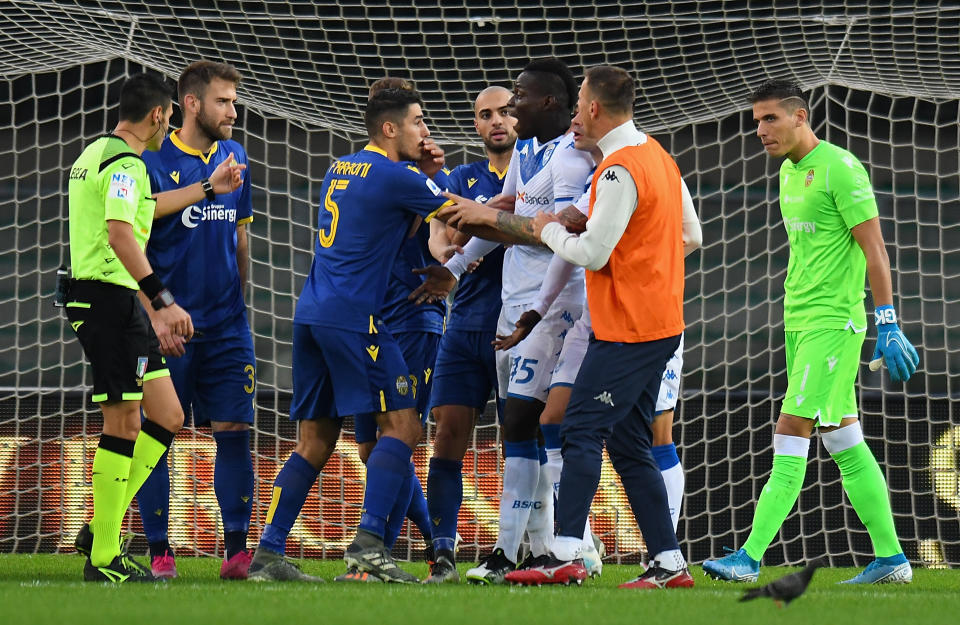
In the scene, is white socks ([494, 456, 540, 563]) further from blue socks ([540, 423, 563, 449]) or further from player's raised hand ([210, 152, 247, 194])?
player's raised hand ([210, 152, 247, 194])

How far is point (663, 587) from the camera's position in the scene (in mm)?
4418

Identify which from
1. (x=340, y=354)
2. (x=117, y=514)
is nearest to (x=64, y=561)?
(x=117, y=514)

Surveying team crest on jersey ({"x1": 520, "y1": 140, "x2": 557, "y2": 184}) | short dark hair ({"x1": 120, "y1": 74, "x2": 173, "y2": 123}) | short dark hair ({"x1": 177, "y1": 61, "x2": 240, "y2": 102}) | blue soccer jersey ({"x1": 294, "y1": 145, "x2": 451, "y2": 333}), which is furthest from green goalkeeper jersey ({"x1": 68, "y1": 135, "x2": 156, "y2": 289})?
team crest on jersey ({"x1": 520, "y1": 140, "x2": 557, "y2": 184})

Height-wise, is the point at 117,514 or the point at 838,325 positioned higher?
the point at 838,325

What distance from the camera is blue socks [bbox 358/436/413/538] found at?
4.78 metres

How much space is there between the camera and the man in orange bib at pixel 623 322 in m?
4.31

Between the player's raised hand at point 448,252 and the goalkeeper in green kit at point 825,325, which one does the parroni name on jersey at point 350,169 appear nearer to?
the player's raised hand at point 448,252

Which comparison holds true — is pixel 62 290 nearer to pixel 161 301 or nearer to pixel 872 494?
pixel 161 301

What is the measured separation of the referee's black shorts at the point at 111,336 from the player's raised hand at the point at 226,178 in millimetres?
568

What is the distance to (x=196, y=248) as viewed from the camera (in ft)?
17.4

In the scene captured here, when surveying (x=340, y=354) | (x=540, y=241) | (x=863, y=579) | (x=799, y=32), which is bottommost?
(x=863, y=579)

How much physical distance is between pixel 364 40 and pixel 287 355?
95.9 inches

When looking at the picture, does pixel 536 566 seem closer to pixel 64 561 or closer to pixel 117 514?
pixel 117 514

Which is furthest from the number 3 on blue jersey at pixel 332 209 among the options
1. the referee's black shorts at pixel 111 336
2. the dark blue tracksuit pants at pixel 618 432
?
the dark blue tracksuit pants at pixel 618 432
